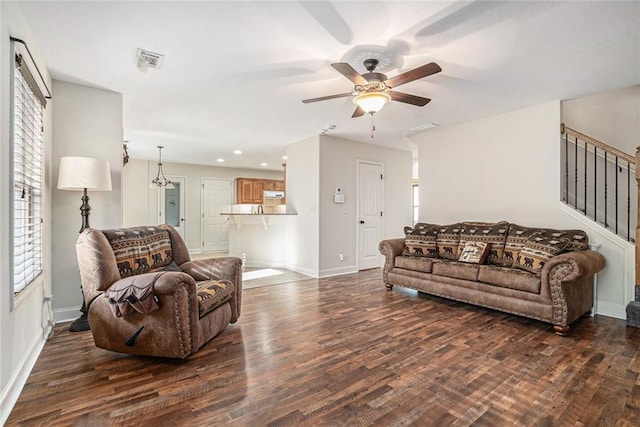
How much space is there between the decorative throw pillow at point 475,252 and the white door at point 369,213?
2.21 m

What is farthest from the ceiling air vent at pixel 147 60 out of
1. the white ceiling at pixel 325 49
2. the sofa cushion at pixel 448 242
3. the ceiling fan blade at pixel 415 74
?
the sofa cushion at pixel 448 242

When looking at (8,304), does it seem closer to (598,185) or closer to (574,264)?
(574,264)

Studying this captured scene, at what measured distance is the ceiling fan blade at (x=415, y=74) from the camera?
231 centimetres

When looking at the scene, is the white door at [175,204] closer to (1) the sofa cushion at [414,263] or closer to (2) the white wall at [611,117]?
(1) the sofa cushion at [414,263]

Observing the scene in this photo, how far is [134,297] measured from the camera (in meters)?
2.13

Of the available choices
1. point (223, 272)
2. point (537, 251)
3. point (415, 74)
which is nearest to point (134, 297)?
point (223, 272)

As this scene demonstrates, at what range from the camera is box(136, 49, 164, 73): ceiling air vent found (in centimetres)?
258

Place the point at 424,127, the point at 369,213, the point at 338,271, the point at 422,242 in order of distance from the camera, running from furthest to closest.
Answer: the point at 369,213 → the point at 338,271 → the point at 424,127 → the point at 422,242

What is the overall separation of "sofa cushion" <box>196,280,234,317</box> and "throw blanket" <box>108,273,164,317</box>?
0.34 metres

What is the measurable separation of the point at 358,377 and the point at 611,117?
4.71 meters

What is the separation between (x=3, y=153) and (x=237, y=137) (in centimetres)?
384

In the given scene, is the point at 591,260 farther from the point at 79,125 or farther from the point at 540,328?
the point at 79,125

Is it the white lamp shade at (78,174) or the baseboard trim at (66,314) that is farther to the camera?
the baseboard trim at (66,314)

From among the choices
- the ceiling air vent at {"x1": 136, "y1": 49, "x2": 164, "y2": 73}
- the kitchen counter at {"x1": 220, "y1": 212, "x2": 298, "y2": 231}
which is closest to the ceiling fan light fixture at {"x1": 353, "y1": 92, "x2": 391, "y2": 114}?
the ceiling air vent at {"x1": 136, "y1": 49, "x2": 164, "y2": 73}
